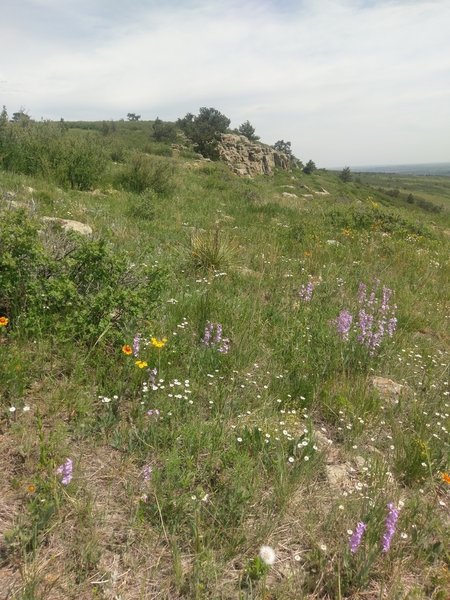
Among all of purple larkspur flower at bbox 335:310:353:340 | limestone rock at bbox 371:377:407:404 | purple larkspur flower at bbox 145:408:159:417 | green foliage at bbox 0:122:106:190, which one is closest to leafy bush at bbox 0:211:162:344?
purple larkspur flower at bbox 145:408:159:417

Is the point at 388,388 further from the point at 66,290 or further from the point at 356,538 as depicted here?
the point at 66,290

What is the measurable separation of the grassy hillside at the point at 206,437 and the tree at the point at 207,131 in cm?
3377

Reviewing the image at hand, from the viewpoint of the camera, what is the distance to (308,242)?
838cm

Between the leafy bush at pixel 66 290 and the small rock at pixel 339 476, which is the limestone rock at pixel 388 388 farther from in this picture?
the leafy bush at pixel 66 290

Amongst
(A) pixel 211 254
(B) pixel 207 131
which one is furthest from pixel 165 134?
(A) pixel 211 254

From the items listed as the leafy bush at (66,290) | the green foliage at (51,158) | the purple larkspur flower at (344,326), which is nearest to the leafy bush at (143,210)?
the green foliage at (51,158)

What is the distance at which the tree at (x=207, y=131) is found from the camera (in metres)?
36.8

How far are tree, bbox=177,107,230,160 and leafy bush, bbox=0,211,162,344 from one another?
34.6 m

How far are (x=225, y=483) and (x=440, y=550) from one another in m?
1.14

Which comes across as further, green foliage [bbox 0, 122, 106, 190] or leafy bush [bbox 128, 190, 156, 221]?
green foliage [bbox 0, 122, 106, 190]

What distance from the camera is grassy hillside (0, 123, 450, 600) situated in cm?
201

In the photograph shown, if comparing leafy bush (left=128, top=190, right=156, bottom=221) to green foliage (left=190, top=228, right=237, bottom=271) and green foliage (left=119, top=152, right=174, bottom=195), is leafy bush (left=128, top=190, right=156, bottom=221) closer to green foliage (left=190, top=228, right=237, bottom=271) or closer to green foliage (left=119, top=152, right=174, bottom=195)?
green foliage (left=190, top=228, right=237, bottom=271)

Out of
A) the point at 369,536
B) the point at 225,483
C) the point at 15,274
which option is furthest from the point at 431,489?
the point at 15,274

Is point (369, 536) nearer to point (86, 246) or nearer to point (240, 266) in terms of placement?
point (86, 246)
